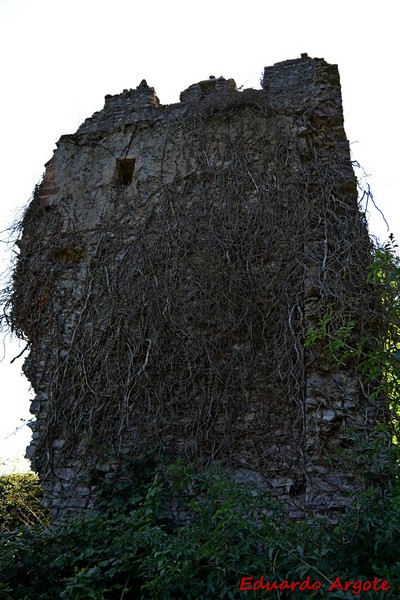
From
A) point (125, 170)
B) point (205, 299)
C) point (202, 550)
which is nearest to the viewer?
point (202, 550)

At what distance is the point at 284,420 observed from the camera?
4344 millimetres

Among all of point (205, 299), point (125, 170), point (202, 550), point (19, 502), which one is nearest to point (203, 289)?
point (205, 299)

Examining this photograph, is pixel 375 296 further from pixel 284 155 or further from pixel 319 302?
pixel 284 155

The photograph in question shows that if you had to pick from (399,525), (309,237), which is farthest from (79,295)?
(399,525)

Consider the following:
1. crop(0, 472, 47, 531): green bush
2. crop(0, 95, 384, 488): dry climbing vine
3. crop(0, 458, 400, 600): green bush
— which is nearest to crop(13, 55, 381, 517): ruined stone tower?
crop(0, 95, 384, 488): dry climbing vine

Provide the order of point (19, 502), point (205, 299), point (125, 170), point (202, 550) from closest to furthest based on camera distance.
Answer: point (202, 550), point (205, 299), point (19, 502), point (125, 170)

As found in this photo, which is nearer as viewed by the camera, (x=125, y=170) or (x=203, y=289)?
(x=203, y=289)

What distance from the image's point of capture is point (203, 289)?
5.02 meters

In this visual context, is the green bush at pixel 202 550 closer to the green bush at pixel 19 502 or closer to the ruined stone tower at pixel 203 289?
the ruined stone tower at pixel 203 289

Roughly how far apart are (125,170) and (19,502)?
3.90 m

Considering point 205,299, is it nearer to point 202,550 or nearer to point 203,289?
point 203,289

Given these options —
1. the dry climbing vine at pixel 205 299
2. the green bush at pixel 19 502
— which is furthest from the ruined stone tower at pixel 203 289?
the green bush at pixel 19 502

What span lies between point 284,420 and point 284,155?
8.69 ft

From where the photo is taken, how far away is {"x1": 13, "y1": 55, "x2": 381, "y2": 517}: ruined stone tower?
4.34 m
